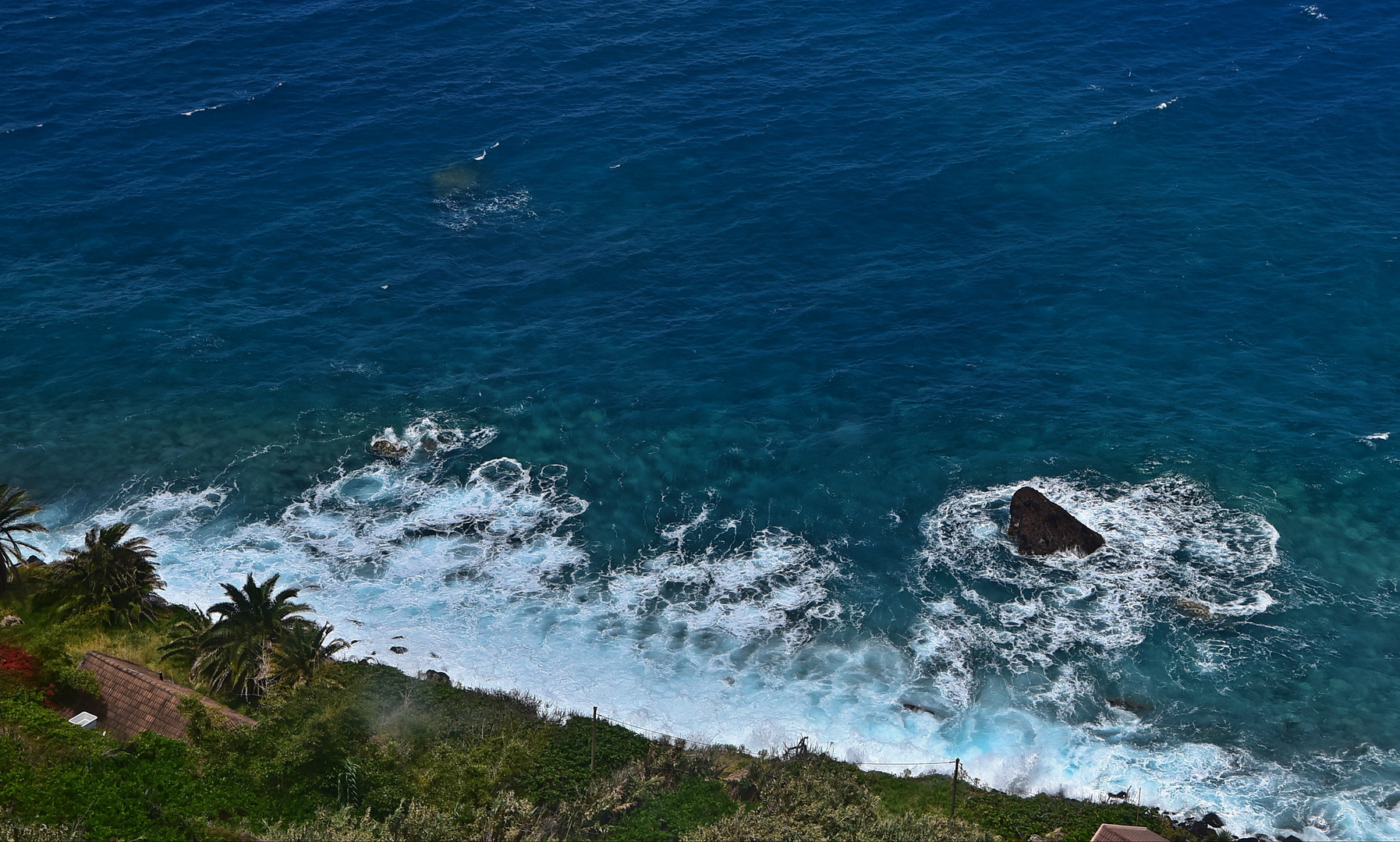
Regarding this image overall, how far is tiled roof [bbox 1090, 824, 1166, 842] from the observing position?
62250 mm

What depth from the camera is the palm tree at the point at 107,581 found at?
7569cm

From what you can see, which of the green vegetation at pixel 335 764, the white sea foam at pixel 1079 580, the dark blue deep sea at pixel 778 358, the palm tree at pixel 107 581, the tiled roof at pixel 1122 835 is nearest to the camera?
the green vegetation at pixel 335 764

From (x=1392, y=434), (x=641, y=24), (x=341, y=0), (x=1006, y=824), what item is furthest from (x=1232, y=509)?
(x=341, y=0)

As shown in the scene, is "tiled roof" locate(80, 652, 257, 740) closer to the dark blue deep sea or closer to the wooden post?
the dark blue deep sea

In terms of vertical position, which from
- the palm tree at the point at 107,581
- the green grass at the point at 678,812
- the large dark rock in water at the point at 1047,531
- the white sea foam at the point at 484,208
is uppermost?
the white sea foam at the point at 484,208

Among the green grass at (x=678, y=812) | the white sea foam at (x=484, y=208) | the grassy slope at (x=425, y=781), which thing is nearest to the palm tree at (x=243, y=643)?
the grassy slope at (x=425, y=781)

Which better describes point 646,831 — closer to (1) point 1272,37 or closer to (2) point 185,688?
(2) point 185,688

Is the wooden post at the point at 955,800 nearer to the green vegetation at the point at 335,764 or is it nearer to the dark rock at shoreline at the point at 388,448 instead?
the green vegetation at the point at 335,764

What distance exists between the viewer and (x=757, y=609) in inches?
3243

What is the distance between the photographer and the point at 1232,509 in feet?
291

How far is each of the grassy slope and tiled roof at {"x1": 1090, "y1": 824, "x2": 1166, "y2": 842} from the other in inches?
67.1

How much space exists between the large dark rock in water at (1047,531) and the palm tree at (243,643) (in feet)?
169

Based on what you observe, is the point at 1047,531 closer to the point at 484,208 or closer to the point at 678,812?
the point at 678,812

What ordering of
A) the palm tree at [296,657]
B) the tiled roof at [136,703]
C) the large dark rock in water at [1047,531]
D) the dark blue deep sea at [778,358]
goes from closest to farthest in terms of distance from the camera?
the tiled roof at [136,703] < the palm tree at [296,657] < the dark blue deep sea at [778,358] < the large dark rock in water at [1047,531]
